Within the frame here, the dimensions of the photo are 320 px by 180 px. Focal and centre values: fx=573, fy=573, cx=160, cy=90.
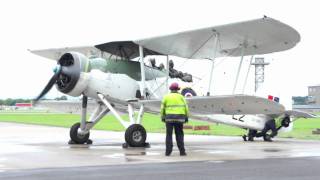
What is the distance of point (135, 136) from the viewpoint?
1444 centimetres

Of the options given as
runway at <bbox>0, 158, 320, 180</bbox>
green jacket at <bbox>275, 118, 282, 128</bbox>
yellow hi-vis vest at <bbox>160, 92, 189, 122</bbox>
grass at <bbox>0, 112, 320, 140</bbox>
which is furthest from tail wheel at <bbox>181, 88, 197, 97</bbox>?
runway at <bbox>0, 158, 320, 180</bbox>

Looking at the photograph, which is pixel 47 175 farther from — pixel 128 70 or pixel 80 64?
pixel 128 70

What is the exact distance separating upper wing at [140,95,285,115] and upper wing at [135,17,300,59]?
68.1 inches

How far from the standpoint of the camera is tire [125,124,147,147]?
14305 millimetres

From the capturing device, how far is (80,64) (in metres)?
14.9

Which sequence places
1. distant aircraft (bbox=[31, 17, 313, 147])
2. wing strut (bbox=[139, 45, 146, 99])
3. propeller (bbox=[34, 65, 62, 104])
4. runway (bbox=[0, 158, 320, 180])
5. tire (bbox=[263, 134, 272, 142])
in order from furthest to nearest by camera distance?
tire (bbox=[263, 134, 272, 142]), wing strut (bbox=[139, 45, 146, 99]), propeller (bbox=[34, 65, 62, 104]), distant aircraft (bbox=[31, 17, 313, 147]), runway (bbox=[0, 158, 320, 180])

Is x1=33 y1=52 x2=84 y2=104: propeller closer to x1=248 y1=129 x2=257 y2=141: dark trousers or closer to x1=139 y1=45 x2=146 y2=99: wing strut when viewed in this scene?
x1=139 y1=45 x2=146 y2=99: wing strut

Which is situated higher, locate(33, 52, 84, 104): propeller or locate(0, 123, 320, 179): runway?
locate(33, 52, 84, 104): propeller

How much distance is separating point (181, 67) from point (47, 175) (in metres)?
9.77

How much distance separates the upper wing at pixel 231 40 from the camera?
14188 millimetres

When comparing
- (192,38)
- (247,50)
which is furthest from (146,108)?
(247,50)

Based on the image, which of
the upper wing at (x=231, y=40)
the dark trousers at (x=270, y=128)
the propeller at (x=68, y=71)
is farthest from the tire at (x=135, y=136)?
the dark trousers at (x=270, y=128)

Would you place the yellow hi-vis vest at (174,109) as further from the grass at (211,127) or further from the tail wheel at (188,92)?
the grass at (211,127)

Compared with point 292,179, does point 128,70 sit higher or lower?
higher
